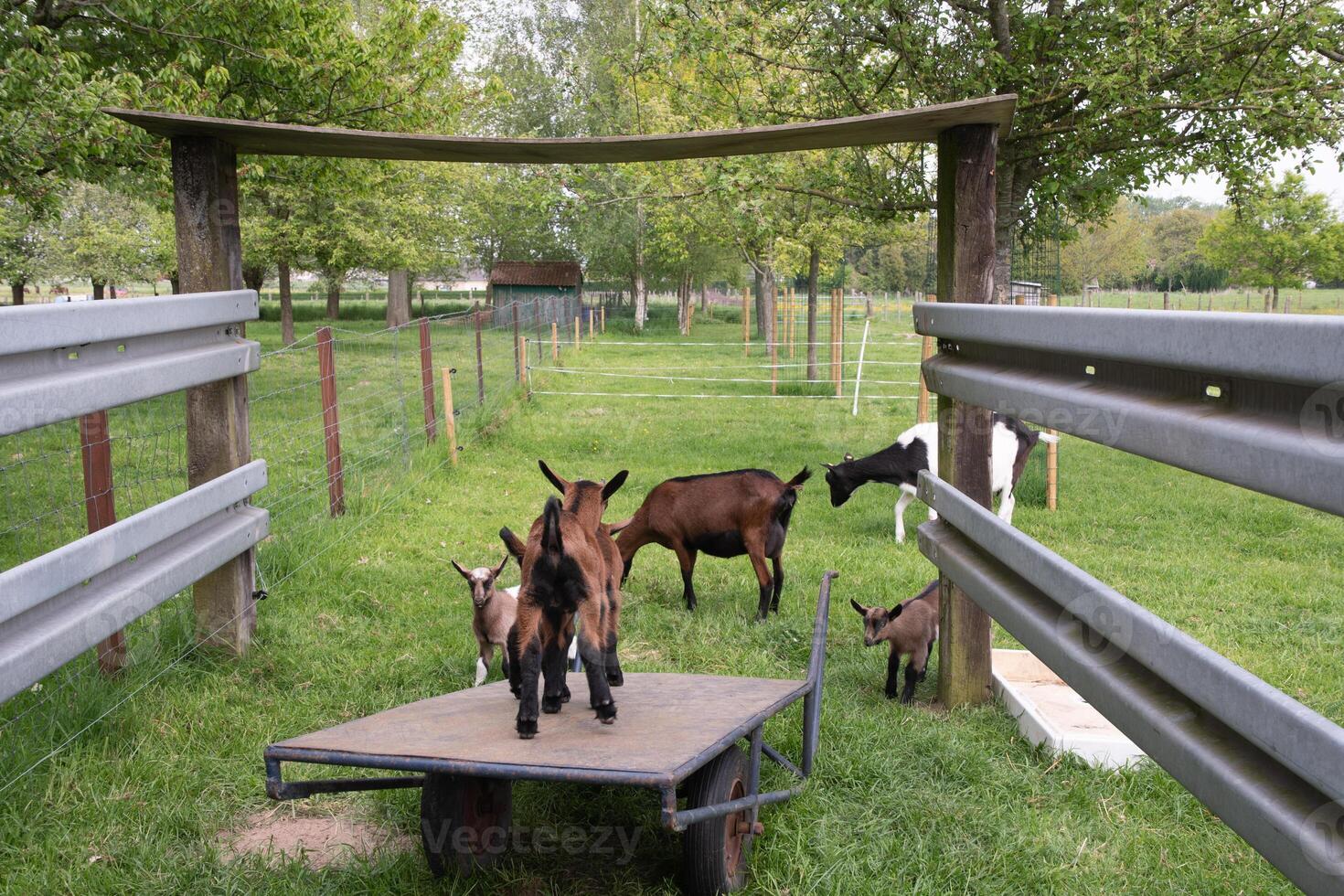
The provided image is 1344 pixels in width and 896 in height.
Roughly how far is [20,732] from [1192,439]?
13.6 feet

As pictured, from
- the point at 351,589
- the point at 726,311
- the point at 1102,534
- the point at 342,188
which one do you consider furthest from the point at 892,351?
the point at 726,311

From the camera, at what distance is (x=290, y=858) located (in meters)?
3.39

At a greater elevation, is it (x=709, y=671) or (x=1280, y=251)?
(x=1280, y=251)

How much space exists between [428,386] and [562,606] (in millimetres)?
9109

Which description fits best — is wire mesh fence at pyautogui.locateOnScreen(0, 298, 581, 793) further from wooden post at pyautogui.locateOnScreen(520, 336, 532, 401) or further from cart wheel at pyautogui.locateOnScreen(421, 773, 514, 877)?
cart wheel at pyautogui.locateOnScreen(421, 773, 514, 877)

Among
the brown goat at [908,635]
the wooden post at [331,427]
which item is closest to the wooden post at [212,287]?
the brown goat at [908,635]

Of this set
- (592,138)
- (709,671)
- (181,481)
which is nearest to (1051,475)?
(709,671)

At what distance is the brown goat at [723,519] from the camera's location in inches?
278

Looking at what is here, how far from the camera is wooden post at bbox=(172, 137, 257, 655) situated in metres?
4.75

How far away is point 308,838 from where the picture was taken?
12.0 ft

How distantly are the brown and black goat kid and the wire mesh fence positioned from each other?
177 cm

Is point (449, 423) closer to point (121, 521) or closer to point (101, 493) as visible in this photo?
point (101, 493)

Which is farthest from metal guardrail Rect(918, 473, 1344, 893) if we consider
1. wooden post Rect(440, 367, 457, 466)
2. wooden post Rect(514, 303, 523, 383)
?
wooden post Rect(514, 303, 523, 383)

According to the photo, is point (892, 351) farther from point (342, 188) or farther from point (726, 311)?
point (726, 311)
